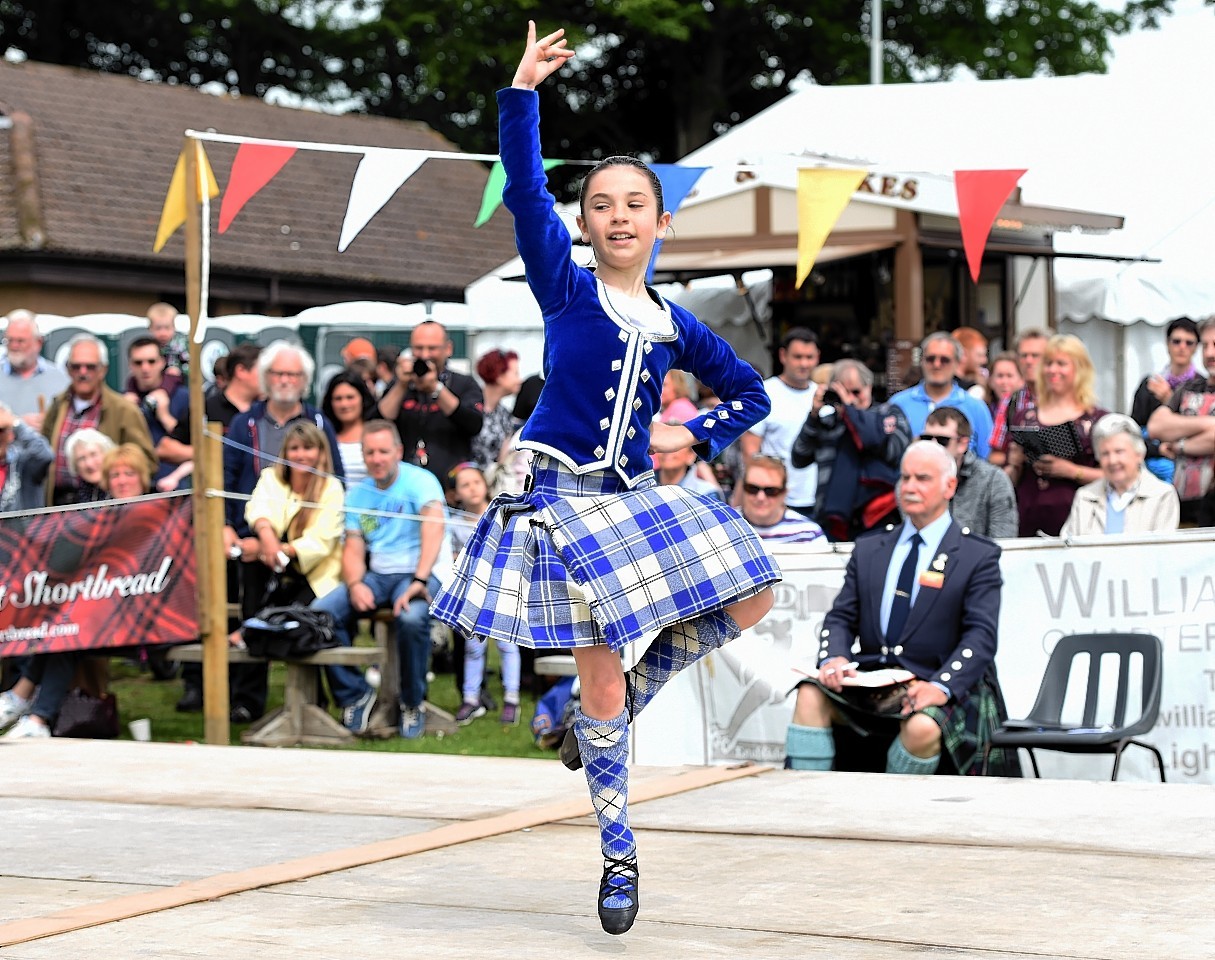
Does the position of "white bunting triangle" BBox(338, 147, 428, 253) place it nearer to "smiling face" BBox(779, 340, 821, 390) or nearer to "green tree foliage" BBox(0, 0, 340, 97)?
"smiling face" BBox(779, 340, 821, 390)

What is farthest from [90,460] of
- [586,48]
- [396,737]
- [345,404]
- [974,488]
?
[586,48]

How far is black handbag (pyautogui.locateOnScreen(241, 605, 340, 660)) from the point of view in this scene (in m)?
8.56

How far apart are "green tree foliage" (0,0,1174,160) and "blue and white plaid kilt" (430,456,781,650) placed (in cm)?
3079

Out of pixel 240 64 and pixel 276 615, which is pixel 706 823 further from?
pixel 240 64

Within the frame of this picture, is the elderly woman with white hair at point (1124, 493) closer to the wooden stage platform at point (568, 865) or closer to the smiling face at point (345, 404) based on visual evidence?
the wooden stage platform at point (568, 865)

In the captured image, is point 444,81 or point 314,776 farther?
point 444,81

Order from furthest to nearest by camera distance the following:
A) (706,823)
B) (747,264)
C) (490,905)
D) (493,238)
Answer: (493,238) → (747,264) → (706,823) → (490,905)

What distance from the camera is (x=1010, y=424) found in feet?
29.5

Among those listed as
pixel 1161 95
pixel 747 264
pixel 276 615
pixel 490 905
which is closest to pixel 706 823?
pixel 490 905

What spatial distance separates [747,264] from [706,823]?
8.65 meters

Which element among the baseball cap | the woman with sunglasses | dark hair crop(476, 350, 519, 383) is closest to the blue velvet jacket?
the woman with sunglasses

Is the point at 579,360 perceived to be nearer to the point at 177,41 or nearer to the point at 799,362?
the point at 799,362

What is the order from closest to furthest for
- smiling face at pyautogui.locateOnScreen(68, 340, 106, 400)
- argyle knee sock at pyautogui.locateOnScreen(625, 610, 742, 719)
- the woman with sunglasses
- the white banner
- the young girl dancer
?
the young girl dancer
argyle knee sock at pyautogui.locateOnScreen(625, 610, 742, 719)
the white banner
the woman with sunglasses
smiling face at pyautogui.locateOnScreen(68, 340, 106, 400)

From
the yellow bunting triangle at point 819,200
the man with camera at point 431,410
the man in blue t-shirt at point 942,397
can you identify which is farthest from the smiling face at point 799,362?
the man with camera at point 431,410
